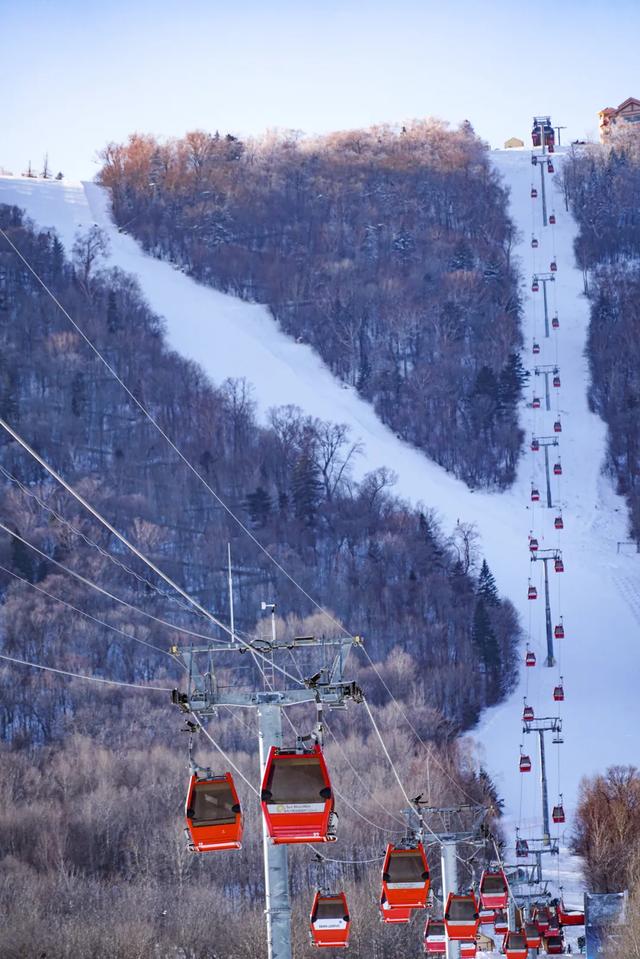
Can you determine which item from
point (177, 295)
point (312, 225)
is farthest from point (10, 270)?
point (312, 225)

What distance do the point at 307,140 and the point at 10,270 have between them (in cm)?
5662

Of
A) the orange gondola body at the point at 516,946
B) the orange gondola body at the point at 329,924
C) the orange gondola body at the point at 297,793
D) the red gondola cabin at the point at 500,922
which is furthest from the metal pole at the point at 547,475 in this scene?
the orange gondola body at the point at 297,793

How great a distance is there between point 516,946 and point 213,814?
79.6ft

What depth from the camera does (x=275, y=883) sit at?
1994cm

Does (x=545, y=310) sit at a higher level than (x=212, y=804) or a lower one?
higher

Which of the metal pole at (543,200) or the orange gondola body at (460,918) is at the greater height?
the metal pole at (543,200)

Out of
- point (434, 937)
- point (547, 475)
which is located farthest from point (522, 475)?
point (434, 937)

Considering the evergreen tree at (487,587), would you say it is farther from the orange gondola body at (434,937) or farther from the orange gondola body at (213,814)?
the orange gondola body at (213,814)

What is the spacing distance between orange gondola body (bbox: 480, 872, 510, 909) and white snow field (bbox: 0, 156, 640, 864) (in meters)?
25.3

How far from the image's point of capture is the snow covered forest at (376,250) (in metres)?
116

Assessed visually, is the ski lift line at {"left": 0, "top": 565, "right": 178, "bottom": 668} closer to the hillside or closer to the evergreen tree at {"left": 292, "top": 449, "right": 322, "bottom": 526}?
the hillside

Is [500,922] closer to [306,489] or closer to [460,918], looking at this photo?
[460,918]

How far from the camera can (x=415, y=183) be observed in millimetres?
157875

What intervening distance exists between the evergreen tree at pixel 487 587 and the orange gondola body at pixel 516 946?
44921mm
